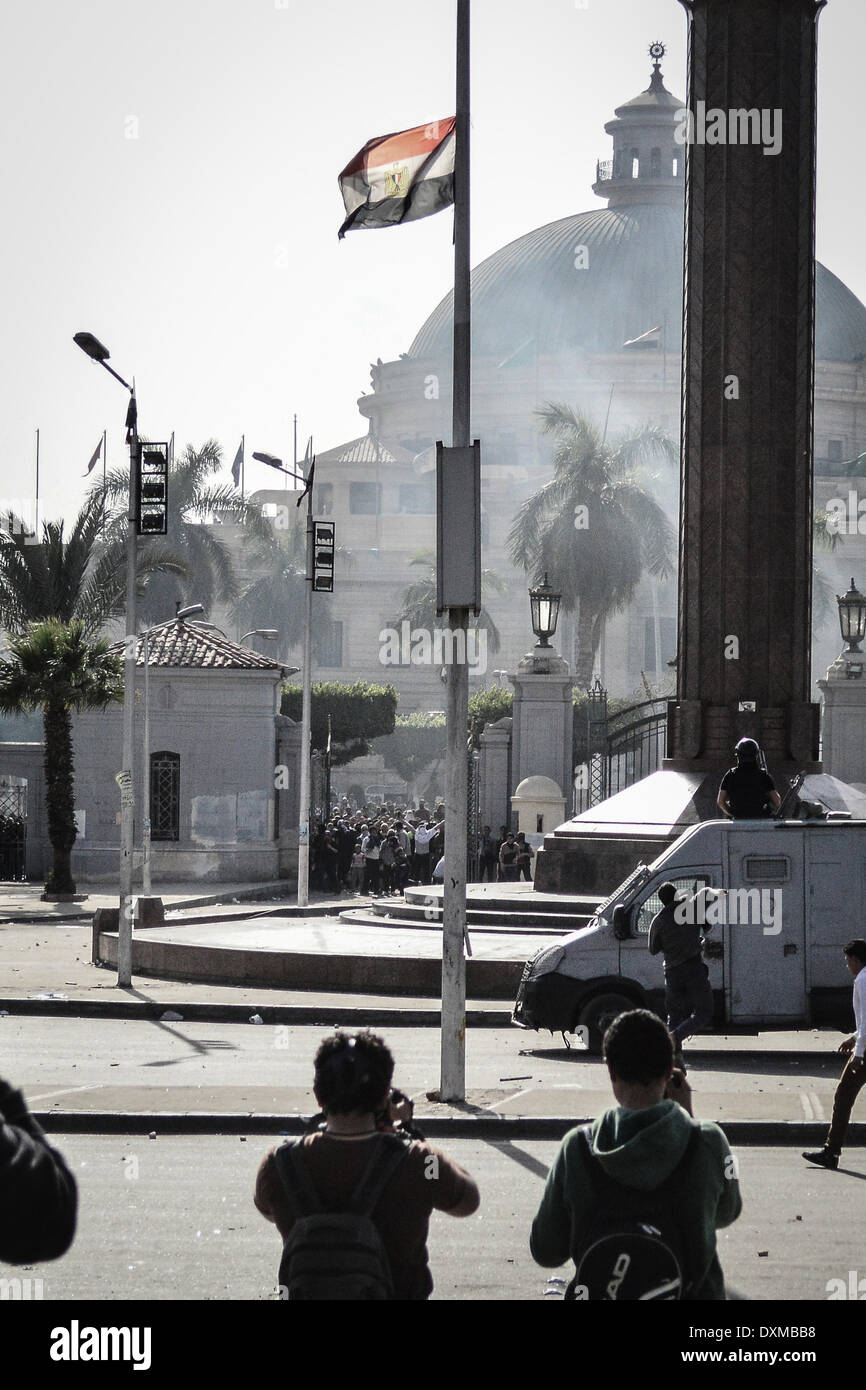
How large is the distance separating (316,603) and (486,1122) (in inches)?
3147

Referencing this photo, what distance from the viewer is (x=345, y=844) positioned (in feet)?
125

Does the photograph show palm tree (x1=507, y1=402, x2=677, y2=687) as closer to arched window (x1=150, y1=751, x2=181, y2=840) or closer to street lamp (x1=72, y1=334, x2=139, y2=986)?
arched window (x1=150, y1=751, x2=181, y2=840)

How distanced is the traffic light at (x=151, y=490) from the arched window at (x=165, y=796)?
20.9m

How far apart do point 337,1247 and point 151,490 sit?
50.4ft

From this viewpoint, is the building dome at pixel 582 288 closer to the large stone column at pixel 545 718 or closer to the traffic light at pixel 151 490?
the large stone column at pixel 545 718

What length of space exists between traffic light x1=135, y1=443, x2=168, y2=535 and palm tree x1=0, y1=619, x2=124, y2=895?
53.4 ft

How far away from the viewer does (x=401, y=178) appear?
41.3 feet

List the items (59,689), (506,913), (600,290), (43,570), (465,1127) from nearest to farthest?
(465,1127) → (506,913) → (59,689) → (43,570) → (600,290)

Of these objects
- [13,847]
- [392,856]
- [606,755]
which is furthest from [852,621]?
[13,847]

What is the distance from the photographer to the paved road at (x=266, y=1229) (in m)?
7.16

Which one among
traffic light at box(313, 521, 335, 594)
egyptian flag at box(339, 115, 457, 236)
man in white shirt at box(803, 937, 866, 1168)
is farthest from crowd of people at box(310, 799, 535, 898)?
man in white shirt at box(803, 937, 866, 1168)

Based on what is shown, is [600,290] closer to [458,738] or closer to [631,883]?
[631,883]

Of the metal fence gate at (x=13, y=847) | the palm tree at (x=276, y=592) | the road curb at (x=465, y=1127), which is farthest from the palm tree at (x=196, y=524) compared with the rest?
the road curb at (x=465, y=1127)
